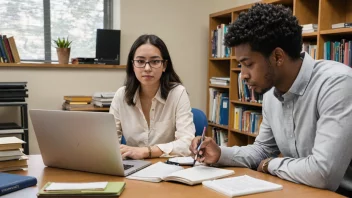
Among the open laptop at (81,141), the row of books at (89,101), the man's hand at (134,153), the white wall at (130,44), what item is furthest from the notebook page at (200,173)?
the white wall at (130,44)

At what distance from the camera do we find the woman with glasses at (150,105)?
1967 millimetres

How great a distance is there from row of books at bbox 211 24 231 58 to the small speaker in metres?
1.00

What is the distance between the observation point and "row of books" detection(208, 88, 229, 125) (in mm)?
3568

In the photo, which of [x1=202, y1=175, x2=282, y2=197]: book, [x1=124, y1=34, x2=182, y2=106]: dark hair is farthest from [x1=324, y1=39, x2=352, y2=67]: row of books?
[x1=202, y1=175, x2=282, y2=197]: book

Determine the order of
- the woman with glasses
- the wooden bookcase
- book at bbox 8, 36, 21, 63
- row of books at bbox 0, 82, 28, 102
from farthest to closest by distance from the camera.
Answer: book at bbox 8, 36, 21, 63 < row of books at bbox 0, 82, 28, 102 < the wooden bookcase < the woman with glasses

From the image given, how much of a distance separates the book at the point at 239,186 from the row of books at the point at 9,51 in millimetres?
2674

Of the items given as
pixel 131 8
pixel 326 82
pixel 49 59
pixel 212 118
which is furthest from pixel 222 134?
pixel 326 82

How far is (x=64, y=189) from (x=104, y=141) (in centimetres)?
24

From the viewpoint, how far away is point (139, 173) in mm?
1298

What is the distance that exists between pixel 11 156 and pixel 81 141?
0.31 metres

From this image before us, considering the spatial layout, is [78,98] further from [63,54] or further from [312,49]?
[312,49]

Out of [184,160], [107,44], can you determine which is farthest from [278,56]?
[107,44]

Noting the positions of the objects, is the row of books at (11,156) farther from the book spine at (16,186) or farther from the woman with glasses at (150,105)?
the woman with glasses at (150,105)

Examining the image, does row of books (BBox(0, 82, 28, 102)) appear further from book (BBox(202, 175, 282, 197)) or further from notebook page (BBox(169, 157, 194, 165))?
book (BBox(202, 175, 282, 197))
